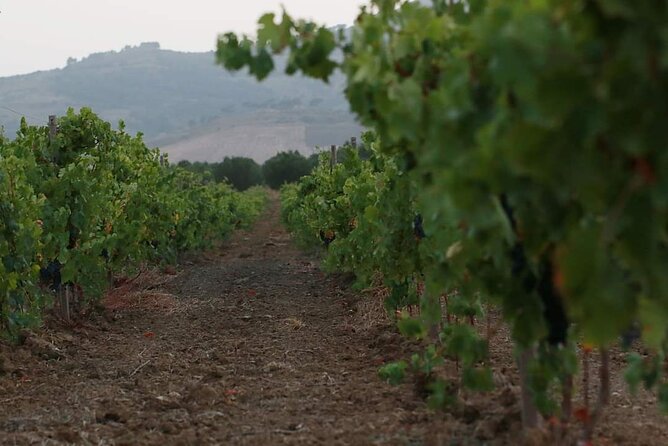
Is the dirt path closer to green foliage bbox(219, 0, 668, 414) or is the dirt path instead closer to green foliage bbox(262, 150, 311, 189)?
green foliage bbox(219, 0, 668, 414)

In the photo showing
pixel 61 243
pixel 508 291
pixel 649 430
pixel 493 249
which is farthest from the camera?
pixel 61 243

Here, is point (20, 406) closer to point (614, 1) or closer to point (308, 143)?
point (614, 1)

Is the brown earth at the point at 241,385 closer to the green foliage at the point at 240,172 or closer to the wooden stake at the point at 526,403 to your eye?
the wooden stake at the point at 526,403

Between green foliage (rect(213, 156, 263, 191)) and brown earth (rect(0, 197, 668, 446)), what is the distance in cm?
5760

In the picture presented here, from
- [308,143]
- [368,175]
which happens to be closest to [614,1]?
[368,175]

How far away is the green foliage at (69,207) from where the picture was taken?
23.6ft

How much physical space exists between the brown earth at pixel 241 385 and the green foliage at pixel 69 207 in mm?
571

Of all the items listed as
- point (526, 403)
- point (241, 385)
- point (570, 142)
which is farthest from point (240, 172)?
point (570, 142)

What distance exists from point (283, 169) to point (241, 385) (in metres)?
62.5

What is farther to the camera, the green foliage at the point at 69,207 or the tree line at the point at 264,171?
the tree line at the point at 264,171

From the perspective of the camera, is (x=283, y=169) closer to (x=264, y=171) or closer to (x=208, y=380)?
(x=264, y=171)

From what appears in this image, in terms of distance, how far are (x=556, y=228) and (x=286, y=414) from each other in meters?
3.43

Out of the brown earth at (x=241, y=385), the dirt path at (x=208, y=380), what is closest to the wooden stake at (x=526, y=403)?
the brown earth at (x=241, y=385)

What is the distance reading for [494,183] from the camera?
6.26 feet
